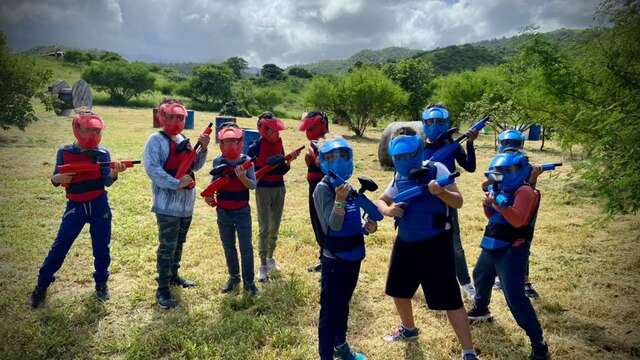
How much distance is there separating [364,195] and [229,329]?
7.57 feet

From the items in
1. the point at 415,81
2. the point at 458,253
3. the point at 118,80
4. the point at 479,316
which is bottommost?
the point at 479,316

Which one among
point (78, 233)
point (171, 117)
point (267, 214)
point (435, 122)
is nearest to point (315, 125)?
point (267, 214)

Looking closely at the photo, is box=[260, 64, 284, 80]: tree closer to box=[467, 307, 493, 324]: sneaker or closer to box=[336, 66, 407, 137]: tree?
box=[336, 66, 407, 137]: tree

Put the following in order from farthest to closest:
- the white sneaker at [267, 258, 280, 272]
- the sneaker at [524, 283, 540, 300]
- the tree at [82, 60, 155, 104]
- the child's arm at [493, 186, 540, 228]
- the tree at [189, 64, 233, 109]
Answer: the tree at [189, 64, 233, 109]
the tree at [82, 60, 155, 104]
the white sneaker at [267, 258, 280, 272]
the sneaker at [524, 283, 540, 300]
the child's arm at [493, 186, 540, 228]

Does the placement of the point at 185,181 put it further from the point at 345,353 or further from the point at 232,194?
the point at 345,353

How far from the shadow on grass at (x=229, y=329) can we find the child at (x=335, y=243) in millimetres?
852

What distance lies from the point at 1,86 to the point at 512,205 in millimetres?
21389

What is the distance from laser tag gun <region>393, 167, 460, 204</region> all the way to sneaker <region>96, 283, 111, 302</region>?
410 cm

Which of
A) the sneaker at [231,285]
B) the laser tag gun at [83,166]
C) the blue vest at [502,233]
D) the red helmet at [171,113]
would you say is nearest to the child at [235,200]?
the sneaker at [231,285]

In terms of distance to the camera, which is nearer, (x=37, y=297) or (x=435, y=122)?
(x=435, y=122)

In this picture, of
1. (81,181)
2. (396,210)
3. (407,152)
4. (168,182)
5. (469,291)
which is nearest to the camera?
(407,152)

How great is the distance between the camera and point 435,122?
5.13m

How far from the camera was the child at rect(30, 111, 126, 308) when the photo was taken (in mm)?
5230

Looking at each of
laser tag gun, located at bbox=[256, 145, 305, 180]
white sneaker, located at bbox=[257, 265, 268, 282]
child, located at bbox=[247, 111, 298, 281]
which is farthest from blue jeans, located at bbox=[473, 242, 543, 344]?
white sneaker, located at bbox=[257, 265, 268, 282]
